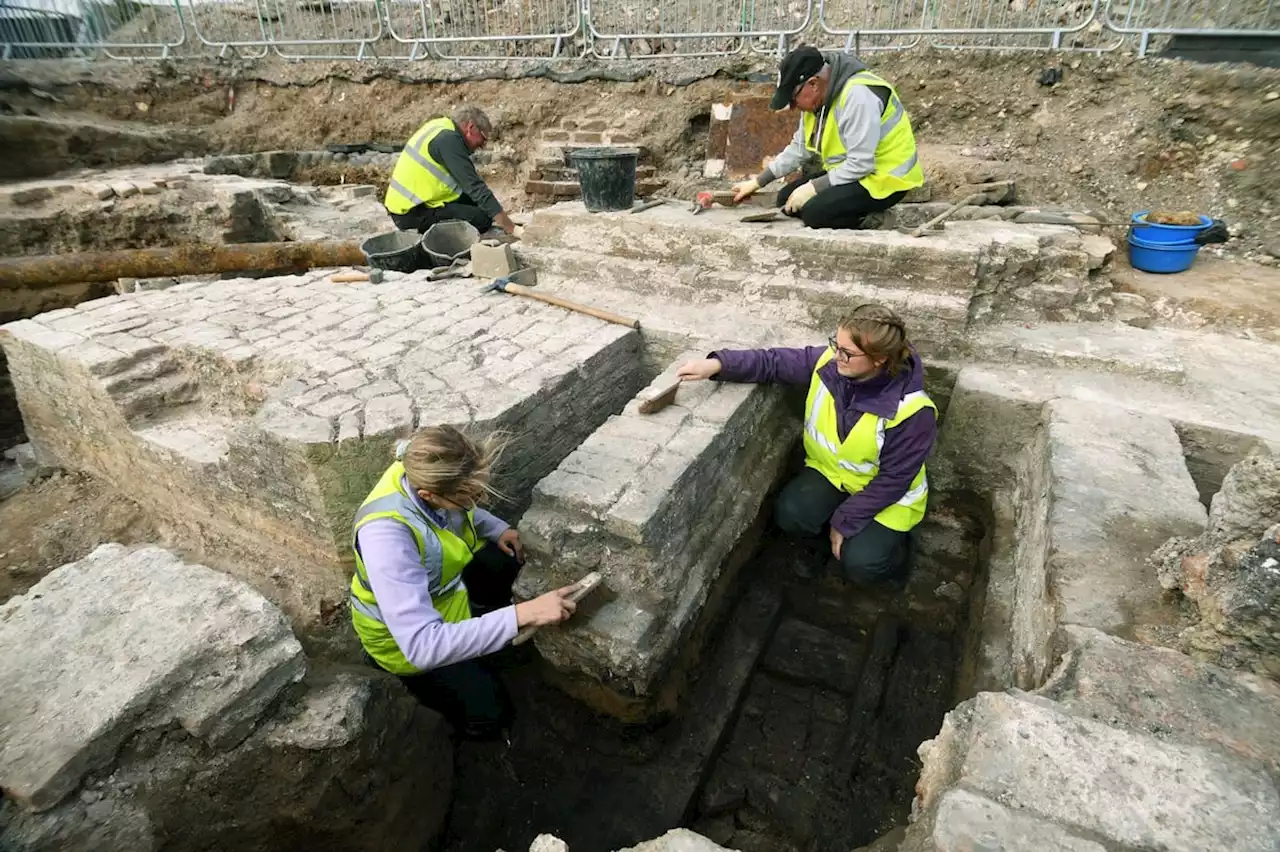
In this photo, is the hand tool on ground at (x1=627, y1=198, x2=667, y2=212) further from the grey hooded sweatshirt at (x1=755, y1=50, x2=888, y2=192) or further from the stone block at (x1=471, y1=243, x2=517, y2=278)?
the grey hooded sweatshirt at (x1=755, y1=50, x2=888, y2=192)

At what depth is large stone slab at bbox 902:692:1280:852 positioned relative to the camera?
137 cm

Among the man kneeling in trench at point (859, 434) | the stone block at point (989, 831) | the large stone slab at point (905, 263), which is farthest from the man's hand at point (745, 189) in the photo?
the stone block at point (989, 831)

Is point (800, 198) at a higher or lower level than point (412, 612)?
higher

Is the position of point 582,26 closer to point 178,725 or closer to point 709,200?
point 709,200

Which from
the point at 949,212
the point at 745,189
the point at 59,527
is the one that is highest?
the point at 745,189

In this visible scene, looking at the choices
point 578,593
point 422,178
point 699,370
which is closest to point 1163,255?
point 699,370

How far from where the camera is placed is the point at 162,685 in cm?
210

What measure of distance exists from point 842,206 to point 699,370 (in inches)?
82.7

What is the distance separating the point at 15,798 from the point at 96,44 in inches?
639

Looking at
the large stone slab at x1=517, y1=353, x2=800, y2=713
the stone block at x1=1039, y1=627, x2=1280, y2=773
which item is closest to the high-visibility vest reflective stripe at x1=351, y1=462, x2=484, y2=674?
the large stone slab at x1=517, y1=353, x2=800, y2=713

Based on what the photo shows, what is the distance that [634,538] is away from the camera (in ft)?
8.68

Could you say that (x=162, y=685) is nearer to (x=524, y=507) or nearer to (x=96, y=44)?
(x=524, y=507)

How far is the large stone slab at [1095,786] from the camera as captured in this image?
4.49 ft

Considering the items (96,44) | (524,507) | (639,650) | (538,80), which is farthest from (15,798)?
(96,44)
